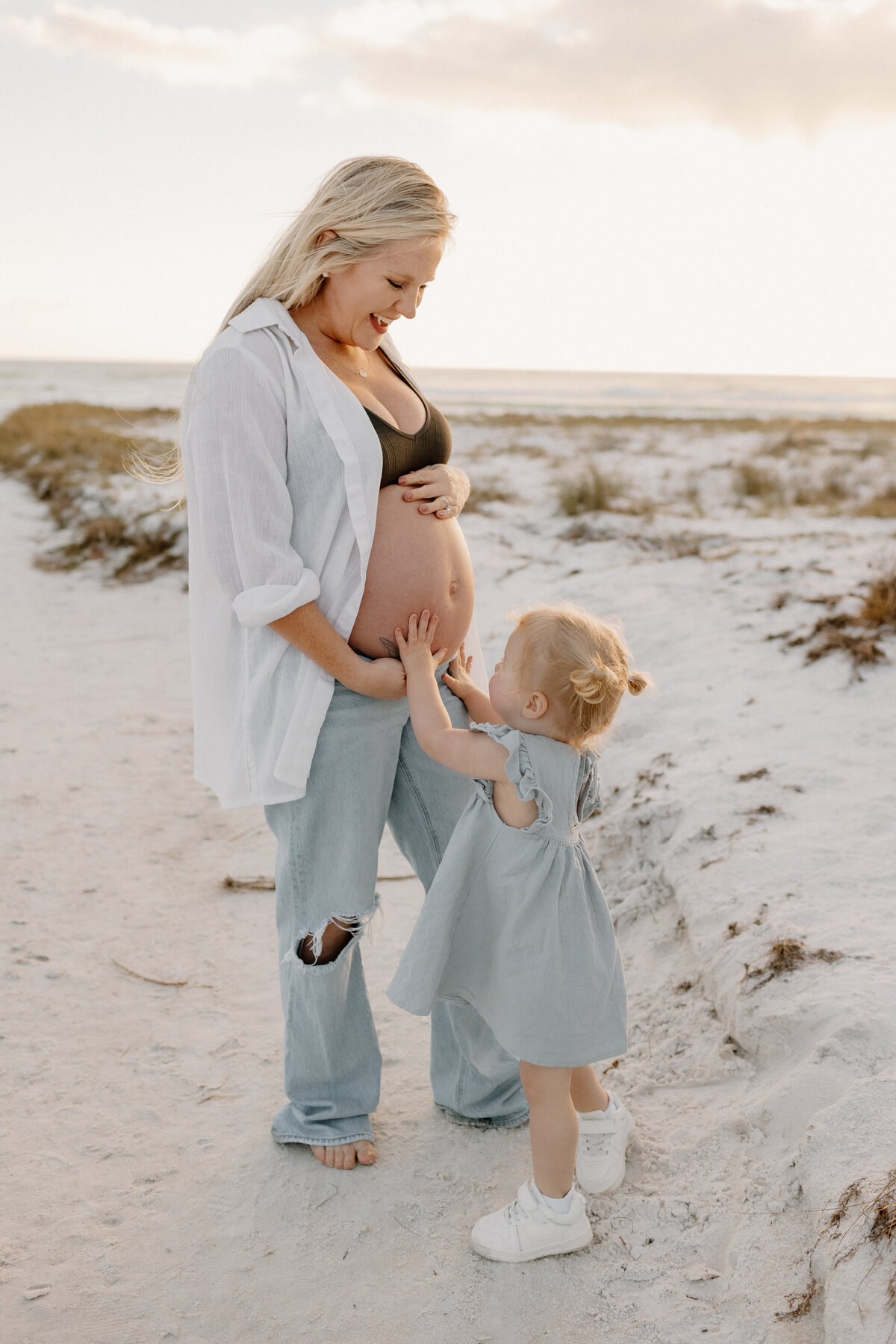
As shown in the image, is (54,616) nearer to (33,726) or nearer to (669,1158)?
(33,726)

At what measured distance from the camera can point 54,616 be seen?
6941 millimetres

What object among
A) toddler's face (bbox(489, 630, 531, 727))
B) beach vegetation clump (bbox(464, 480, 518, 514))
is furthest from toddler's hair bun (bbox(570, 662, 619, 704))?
beach vegetation clump (bbox(464, 480, 518, 514))

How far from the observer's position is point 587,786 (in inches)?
79.0

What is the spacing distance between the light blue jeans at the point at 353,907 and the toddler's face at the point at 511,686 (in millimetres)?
267

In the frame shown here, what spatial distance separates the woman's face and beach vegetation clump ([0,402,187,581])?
1.65 feet

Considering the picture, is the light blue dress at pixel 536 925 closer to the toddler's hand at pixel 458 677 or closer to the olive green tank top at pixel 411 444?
the toddler's hand at pixel 458 677

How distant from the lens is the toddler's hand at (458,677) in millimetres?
2201

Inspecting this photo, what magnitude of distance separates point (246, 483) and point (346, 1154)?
1547 millimetres

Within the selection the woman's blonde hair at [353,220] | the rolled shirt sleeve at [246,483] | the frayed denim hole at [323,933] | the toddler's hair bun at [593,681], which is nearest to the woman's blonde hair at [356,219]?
the woman's blonde hair at [353,220]

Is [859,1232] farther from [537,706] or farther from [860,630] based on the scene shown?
[860,630]

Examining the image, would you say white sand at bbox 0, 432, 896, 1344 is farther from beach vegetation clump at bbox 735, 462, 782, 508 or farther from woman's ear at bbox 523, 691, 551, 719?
beach vegetation clump at bbox 735, 462, 782, 508

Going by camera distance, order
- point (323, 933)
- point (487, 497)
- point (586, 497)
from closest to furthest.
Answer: point (323, 933)
point (586, 497)
point (487, 497)

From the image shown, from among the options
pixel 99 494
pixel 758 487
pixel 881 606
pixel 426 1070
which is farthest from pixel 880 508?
pixel 99 494

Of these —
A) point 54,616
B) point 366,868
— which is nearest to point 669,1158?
point 366,868
